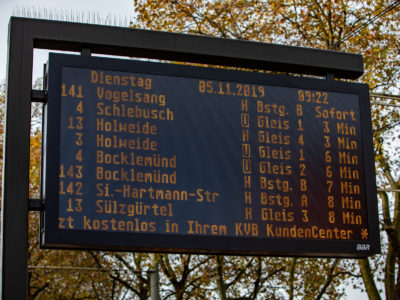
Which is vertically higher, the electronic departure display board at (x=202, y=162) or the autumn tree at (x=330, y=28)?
the autumn tree at (x=330, y=28)

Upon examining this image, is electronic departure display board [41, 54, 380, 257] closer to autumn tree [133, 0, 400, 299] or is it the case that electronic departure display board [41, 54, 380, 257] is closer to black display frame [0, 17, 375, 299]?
black display frame [0, 17, 375, 299]

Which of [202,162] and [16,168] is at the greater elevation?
[202,162]

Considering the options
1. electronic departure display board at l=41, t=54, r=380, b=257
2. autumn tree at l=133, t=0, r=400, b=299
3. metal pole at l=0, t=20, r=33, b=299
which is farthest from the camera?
autumn tree at l=133, t=0, r=400, b=299

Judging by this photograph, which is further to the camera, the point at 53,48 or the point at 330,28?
the point at 330,28

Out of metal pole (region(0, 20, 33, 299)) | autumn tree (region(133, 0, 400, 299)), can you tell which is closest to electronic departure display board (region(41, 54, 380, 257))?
metal pole (region(0, 20, 33, 299))

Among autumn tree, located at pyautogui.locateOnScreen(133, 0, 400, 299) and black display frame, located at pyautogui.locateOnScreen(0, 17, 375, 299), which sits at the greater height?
autumn tree, located at pyautogui.locateOnScreen(133, 0, 400, 299)

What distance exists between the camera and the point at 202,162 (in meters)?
8.62

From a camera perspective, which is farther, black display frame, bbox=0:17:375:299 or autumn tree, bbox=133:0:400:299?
autumn tree, bbox=133:0:400:299

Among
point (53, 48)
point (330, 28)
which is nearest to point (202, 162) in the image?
point (53, 48)

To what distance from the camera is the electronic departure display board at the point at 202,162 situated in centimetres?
810

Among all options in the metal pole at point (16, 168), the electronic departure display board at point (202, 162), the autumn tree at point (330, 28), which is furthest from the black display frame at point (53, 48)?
the autumn tree at point (330, 28)

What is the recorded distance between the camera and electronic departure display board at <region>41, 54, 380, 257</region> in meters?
8.10

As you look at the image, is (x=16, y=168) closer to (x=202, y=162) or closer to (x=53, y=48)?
(x=53, y=48)

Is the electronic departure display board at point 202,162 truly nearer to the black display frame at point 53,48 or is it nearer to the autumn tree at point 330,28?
the black display frame at point 53,48
